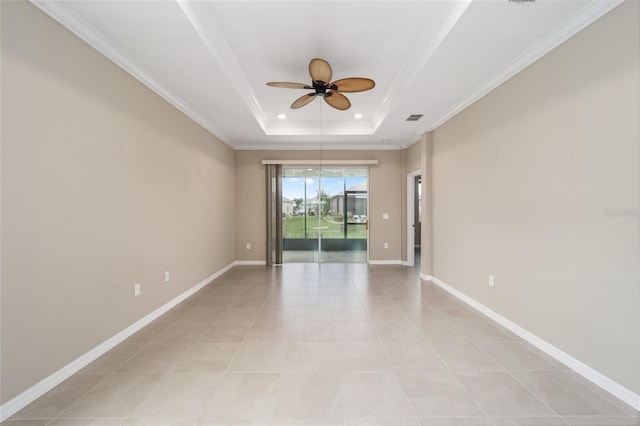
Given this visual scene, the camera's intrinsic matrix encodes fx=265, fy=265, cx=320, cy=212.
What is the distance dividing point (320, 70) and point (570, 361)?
10.9 ft

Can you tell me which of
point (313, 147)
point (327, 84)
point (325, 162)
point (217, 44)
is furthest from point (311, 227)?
point (217, 44)

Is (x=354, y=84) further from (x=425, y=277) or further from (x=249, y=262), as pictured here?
(x=249, y=262)

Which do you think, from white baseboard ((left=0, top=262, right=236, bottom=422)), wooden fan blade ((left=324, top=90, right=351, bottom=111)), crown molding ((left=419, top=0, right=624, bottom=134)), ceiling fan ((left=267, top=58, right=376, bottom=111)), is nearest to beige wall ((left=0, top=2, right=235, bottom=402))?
white baseboard ((left=0, top=262, right=236, bottom=422))

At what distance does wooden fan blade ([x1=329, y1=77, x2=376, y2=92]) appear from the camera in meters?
2.69

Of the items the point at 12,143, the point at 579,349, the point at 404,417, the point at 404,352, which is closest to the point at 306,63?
the point at 12,143

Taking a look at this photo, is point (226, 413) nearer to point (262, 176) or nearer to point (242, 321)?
point (242, 321)

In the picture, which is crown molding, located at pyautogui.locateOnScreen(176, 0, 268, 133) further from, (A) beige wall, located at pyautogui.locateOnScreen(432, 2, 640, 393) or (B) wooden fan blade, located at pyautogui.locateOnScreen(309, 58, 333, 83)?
(A) beige wall, located at pyautogui.locateOnScreen(432, 2, 640, 393)

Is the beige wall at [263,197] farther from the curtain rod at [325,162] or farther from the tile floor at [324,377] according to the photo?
the tile floor at [324,377]

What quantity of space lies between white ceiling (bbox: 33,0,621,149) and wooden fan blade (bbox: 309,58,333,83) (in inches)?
11.3

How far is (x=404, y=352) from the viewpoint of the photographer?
2.35 meters

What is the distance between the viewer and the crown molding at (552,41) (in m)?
1.86

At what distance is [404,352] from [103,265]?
9.00 ft

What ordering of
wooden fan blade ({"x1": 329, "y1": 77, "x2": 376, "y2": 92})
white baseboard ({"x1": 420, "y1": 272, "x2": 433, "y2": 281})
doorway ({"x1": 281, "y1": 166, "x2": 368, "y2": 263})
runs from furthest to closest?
1. doorway ({"x1": 281, "y1": 166, "x2": 368, "y2": 263})
2. white baseboard ({"x1": 420, "y1": 272, "x2": 433, "y2": 281})
3. wooden fan blade ({"x1": 329, "y1": 77, "x2": 376, "y2": 92})

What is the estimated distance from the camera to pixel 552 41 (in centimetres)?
221
